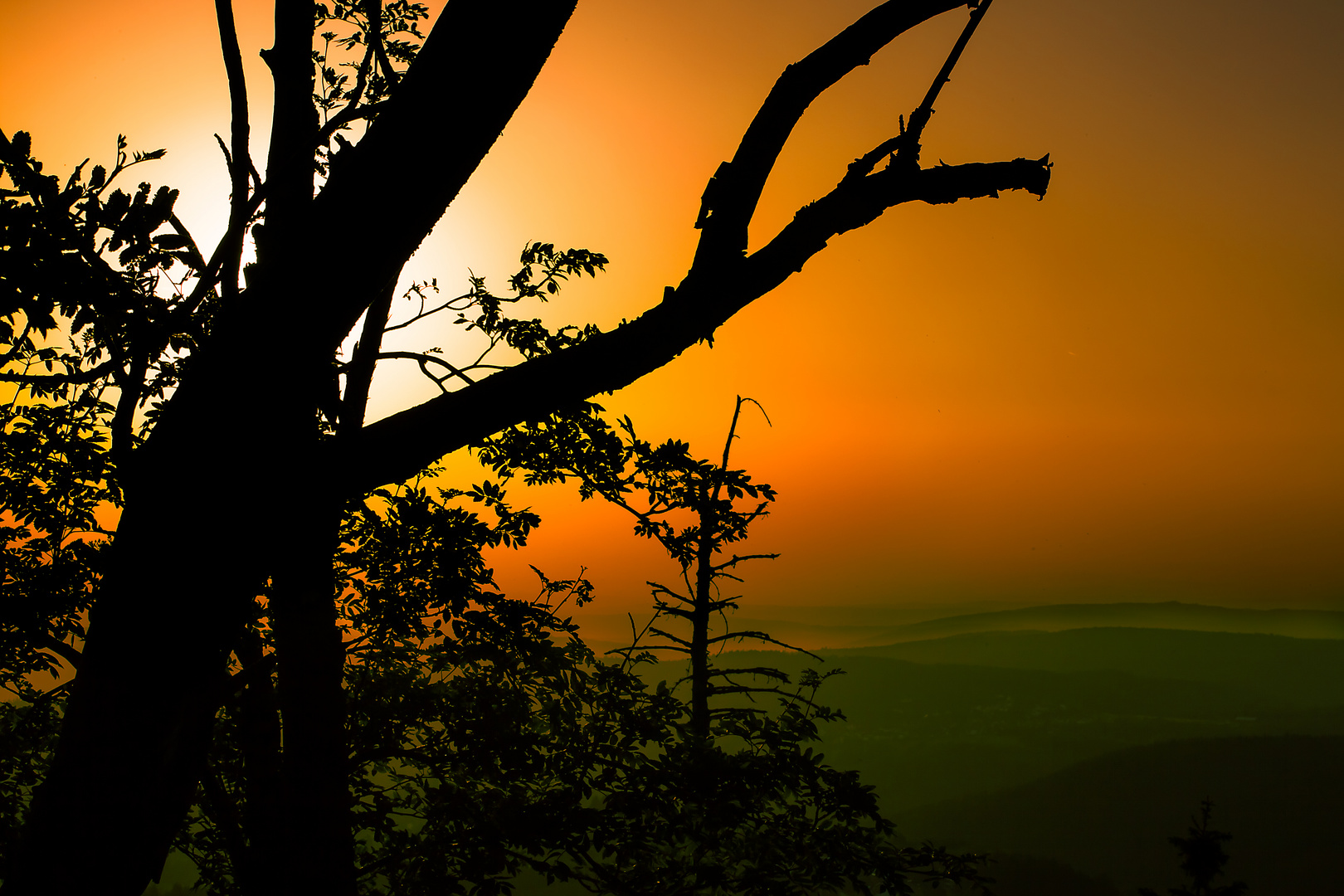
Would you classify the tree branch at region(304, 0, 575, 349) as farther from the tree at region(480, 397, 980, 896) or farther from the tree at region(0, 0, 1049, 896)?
the tree at region(480, 397, 980, 896)

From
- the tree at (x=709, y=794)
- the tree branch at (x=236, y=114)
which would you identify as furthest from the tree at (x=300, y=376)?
the tree at (x=709, y=794)

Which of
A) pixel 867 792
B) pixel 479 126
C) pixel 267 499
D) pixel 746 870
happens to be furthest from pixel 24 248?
pixel 867 792

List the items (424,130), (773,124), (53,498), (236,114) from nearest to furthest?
(424,130) < (773,124) < (236,114) < (53,498)

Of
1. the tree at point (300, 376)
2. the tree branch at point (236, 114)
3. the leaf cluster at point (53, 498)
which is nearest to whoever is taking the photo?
the tree at point (300, 376)

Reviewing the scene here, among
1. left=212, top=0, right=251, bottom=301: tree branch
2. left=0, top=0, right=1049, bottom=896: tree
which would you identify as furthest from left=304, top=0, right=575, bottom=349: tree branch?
left=212, top=0, right=251, bottom=301: tree branch

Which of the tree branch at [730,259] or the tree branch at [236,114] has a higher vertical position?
the tree branch at [236,114]

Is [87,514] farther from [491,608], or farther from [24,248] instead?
[24,248]

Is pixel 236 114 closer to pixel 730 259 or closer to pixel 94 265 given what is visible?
pixel 94 265

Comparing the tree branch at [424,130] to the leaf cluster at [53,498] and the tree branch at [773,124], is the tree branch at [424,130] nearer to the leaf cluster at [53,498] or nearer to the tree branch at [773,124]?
the tree branch at [773,124]

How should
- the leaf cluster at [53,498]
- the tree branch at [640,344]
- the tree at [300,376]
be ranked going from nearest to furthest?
1. the tree at [300,376]
2. the tree branch at [640,344]
3. the leaf cluster at [53,498]

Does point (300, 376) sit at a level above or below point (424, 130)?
below

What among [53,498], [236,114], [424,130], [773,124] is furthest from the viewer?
[53,498]

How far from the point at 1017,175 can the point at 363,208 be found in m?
2.64

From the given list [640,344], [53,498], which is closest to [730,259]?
[640,344]
